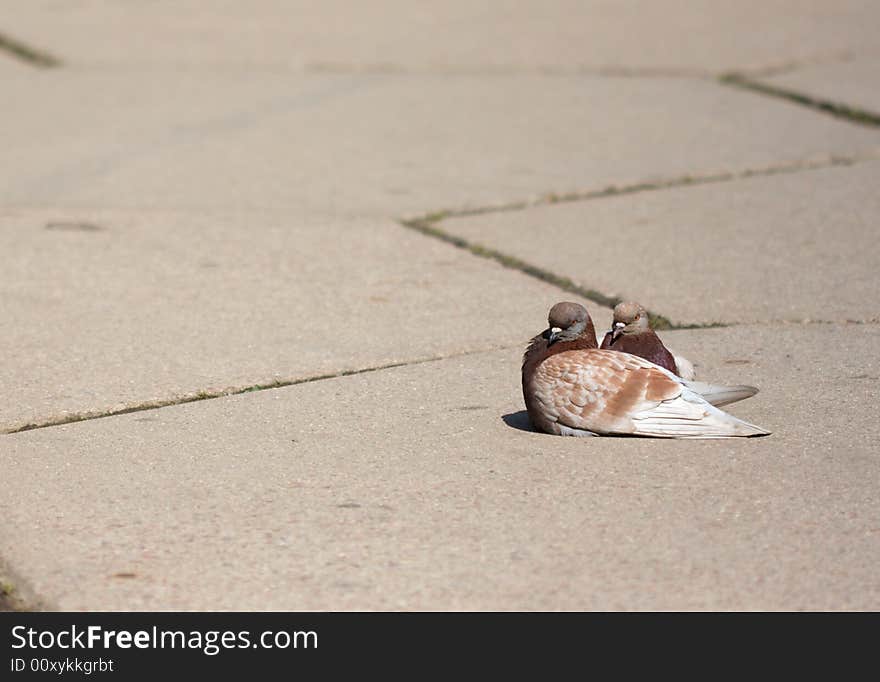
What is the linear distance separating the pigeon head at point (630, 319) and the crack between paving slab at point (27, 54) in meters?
6.20

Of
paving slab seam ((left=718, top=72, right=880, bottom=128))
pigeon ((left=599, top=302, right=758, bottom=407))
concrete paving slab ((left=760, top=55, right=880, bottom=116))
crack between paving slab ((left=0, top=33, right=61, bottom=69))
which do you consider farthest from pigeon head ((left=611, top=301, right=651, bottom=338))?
crack between paving slab ((left=0, top=33, right=61, bottom=69))

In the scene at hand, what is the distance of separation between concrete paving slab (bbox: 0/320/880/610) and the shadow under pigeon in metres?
0.01

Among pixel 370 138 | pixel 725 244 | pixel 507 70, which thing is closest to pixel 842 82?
pixel 507 70

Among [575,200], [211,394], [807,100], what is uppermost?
[807,100]

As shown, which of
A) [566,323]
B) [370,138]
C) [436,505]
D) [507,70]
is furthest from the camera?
[507,70]

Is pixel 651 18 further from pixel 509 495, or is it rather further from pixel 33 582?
pixel 33 582

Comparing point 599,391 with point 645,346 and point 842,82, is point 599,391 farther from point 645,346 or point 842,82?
point 842,82

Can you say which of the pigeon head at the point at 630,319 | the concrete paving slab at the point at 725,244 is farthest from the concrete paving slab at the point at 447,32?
the pigeon head at the point at 630,319

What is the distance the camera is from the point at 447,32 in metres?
10.3

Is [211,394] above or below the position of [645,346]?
below

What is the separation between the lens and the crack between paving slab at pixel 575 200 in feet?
17.8

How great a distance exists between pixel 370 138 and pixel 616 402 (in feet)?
13.2

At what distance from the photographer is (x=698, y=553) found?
11.1ft
